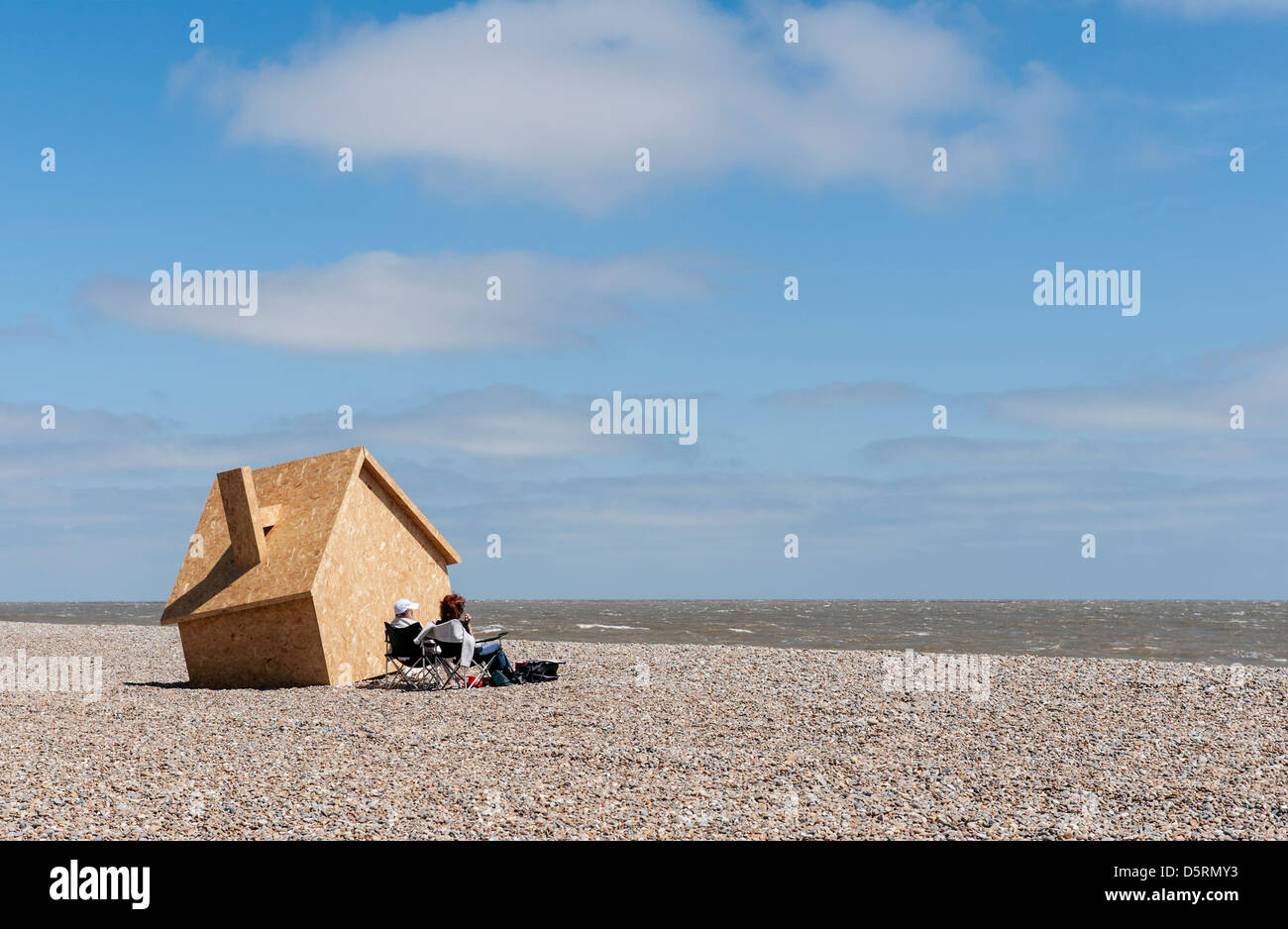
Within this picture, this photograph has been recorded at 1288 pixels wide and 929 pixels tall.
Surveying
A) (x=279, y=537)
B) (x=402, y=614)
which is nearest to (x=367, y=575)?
(x=402, y=614)

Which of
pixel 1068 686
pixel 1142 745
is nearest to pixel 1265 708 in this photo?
pixel 1068 686

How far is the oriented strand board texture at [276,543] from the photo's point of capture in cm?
1403

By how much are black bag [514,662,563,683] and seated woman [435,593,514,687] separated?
0.50ft

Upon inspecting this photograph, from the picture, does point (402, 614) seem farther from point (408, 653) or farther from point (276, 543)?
point (276, 543)

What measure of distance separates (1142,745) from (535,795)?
607 cm

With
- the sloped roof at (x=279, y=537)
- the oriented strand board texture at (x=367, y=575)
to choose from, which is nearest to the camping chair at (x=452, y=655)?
the oriented strand board texture at (x=367, y=575)

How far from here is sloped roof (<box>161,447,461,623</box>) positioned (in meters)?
14.0

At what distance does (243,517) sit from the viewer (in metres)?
14.6

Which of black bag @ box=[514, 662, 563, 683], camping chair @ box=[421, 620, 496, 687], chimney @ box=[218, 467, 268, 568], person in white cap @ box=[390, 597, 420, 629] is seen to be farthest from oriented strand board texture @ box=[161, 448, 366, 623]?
black bag @ box=[514, 662, 563, 683]

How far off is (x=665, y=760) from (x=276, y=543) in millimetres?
7812

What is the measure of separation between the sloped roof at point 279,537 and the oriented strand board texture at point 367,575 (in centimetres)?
17

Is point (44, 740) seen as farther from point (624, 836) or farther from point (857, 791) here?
point (857, 791)

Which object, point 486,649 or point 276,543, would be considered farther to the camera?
point 276,543
